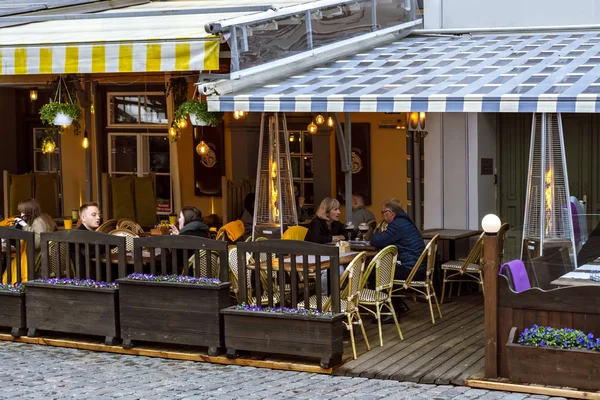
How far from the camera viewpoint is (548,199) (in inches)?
353

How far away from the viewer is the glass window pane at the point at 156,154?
1653 cm

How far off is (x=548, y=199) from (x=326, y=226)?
99.2 inches

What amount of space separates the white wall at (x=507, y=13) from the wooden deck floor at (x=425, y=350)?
348cm

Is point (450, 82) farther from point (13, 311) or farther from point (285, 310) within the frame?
point (13, 311)

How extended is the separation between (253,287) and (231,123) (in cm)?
676

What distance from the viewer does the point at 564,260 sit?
342 inches

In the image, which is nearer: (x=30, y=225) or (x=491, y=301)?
(x=491, y=301)

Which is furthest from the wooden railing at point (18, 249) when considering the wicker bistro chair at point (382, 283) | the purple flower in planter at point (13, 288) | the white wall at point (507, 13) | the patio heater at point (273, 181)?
the white wall at point (507, 13)

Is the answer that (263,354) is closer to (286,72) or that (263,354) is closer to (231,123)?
(286,72)

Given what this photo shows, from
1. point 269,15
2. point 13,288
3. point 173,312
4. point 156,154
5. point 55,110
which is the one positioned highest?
point 269,15

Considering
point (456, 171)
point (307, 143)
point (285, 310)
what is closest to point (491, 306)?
point (285, 310)

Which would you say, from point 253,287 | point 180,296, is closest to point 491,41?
point 253,287

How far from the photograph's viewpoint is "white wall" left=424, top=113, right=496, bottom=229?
12.4 m

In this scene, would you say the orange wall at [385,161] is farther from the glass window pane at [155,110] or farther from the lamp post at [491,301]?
the lamp post at [491,301]
